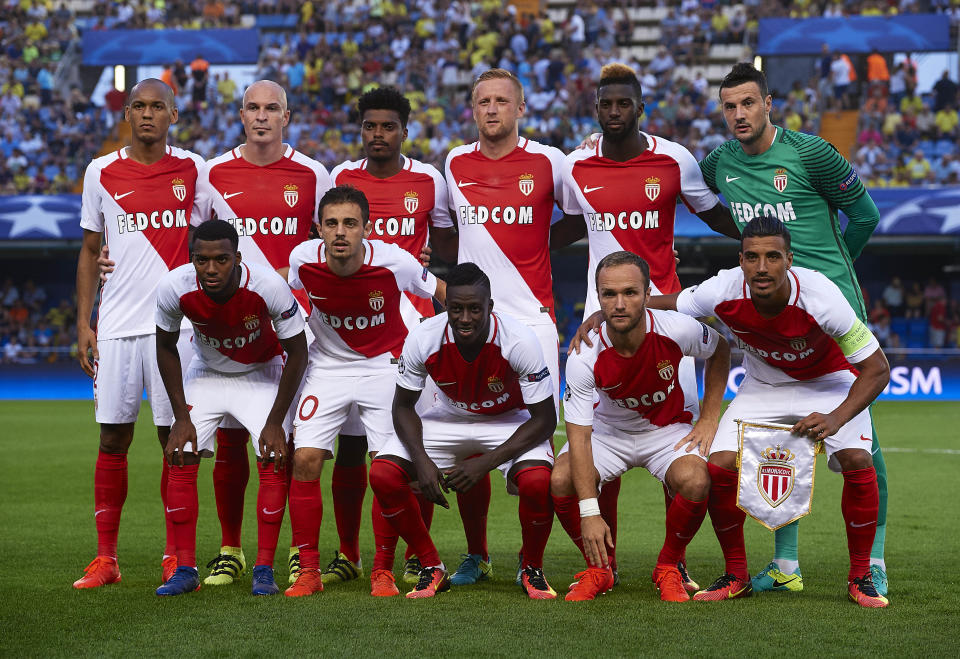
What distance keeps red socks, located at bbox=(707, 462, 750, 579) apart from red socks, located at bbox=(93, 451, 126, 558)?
3.04 meters

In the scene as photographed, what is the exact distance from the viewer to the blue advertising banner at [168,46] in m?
27.0

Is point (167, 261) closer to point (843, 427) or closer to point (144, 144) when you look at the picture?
point (144, 144)

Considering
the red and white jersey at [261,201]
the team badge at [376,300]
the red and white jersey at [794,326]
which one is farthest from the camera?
the red and white jersey at [261,201]

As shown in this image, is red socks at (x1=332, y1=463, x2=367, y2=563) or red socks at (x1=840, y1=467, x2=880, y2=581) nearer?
red socks at (x1=840, y1=467, x2=880, y2=581)

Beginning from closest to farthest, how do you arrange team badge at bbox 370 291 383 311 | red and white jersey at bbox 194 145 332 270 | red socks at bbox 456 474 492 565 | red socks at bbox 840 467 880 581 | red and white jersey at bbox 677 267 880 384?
1. red and white jersey at bbox 677 267 880 384
2. red socks at bbox 840 467 880 581
3. team badge at bbox 370 291 383 311
4. red socks at bbox 456 474 492 565
5. red and white jersey at bbox 194 145 332 270

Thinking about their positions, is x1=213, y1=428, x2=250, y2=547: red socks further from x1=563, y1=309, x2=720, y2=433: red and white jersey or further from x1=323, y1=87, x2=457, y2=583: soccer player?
x1=563, y1=309, x2=720, y2=433: red and white jersey

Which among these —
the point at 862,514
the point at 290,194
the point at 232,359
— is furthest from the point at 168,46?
the point at 862,514

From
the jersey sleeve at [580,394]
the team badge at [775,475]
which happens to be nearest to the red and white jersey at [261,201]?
the jersey sleeve at [580,394]

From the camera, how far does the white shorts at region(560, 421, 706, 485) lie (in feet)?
17.8

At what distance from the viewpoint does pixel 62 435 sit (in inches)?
559

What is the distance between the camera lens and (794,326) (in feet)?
16.9

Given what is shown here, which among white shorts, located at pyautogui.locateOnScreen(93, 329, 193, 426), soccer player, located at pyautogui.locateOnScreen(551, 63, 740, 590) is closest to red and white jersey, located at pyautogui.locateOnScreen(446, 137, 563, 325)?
soccer player, located at pyautogui.locateOnScreen(551, 63, 740, 590)

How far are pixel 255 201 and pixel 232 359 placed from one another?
0.95 m

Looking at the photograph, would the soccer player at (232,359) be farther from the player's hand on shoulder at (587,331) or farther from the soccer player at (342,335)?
the player's hand on shoulder at (587,331)
